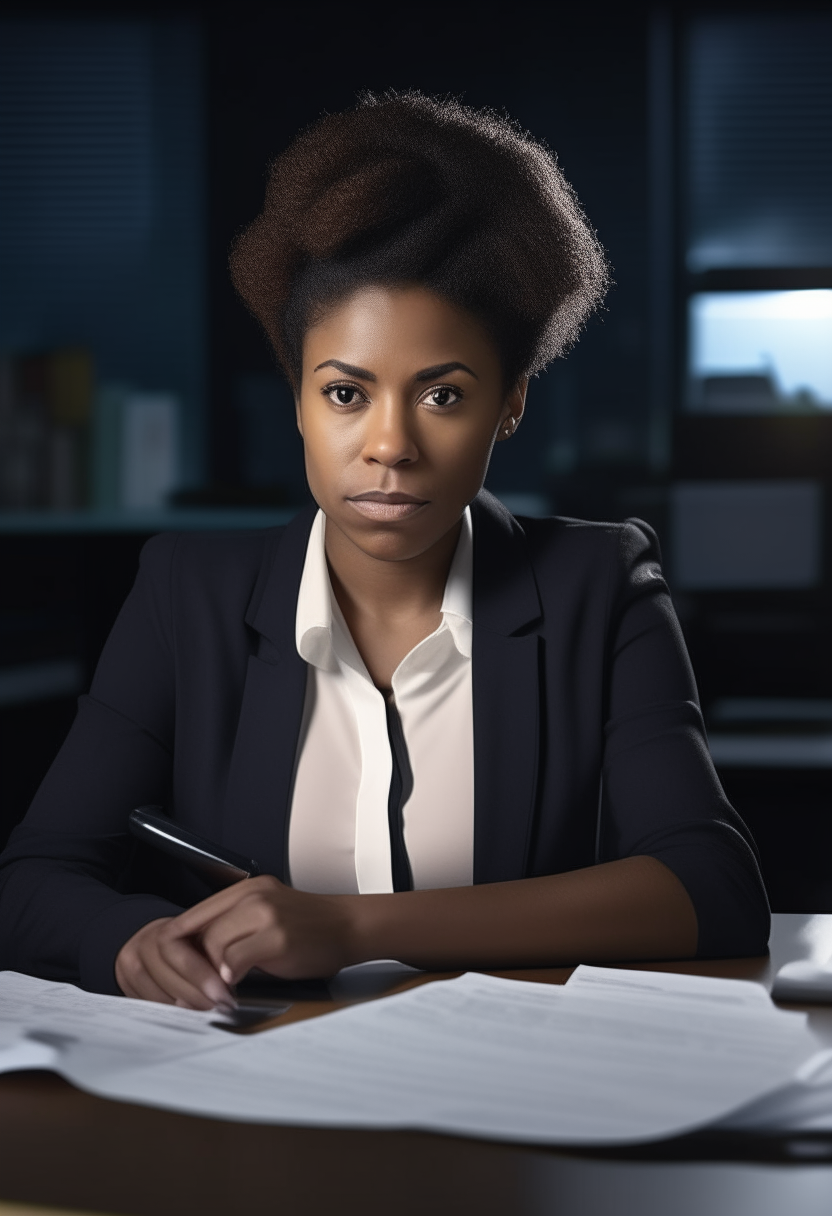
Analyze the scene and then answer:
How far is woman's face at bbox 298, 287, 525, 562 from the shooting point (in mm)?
→ 1112

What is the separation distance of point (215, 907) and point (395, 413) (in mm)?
433

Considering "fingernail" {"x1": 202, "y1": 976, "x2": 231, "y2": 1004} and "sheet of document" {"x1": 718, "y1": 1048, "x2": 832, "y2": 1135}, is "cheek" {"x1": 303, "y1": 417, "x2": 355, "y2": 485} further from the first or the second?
"sheet of document" {"x1": 718, "y1": 1048, "x2": 832, "y2": 1135}

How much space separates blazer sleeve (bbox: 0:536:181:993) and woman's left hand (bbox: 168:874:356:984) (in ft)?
0.27

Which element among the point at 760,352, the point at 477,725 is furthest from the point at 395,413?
the point at 760,352

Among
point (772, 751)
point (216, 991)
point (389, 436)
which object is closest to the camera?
point (216, 991)

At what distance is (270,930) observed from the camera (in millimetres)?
860

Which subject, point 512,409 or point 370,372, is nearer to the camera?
point 370,372

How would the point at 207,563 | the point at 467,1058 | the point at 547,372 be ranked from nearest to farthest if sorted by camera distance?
the point at 467,1058, the point at 207,563, the point at 547,372

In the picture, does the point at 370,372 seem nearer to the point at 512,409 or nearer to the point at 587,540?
the point at 512,409

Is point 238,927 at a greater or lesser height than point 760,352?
lesser

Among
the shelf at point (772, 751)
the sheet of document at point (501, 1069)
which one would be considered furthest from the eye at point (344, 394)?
the shelf at point (772, 751)

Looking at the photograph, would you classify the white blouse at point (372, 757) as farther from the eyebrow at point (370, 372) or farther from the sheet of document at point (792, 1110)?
the sheet of document at point (792, 1110)

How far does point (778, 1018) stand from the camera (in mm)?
771

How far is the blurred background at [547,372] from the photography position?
3.63 meters
